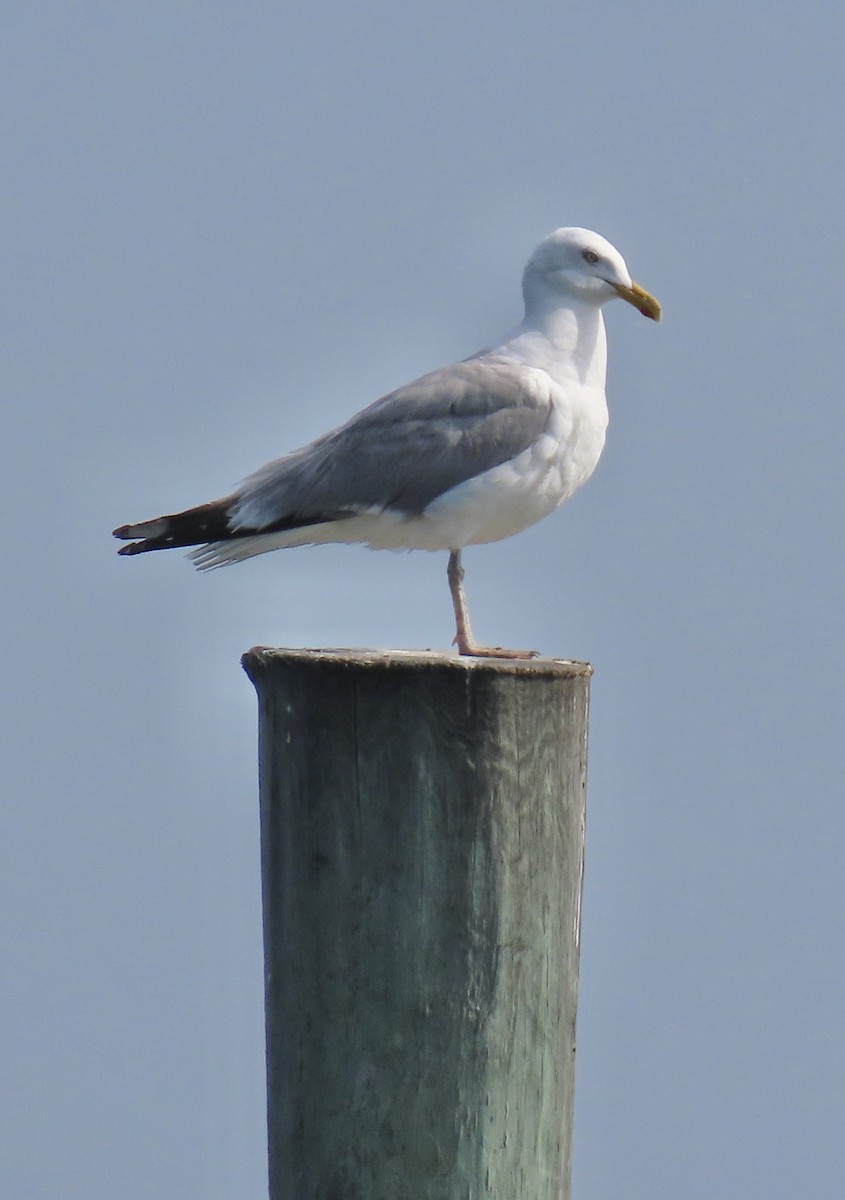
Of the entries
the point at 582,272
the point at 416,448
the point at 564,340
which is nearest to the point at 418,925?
the point at 416,448

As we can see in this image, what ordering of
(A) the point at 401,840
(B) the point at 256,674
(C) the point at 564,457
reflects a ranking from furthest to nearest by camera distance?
(C) the point at 564,457 < (B) the point at 256,674 < (A) the point at 401,840

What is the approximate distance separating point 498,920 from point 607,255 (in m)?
3.10

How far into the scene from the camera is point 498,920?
3461mm

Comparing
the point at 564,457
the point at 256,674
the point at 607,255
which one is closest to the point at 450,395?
the point at 564,457

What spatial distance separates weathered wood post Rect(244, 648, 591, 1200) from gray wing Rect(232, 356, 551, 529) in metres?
2.08

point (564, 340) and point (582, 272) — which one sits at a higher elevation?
point (582, 272)

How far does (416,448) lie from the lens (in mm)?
5645

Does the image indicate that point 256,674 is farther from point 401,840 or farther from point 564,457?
point 564,457

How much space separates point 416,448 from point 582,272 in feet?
2.96

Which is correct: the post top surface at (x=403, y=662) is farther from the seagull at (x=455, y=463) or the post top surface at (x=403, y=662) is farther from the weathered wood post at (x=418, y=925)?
the seagull at (x=455, y=463)

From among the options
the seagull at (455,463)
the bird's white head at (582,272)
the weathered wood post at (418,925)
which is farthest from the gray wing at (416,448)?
the weathered wood post at (418,925)

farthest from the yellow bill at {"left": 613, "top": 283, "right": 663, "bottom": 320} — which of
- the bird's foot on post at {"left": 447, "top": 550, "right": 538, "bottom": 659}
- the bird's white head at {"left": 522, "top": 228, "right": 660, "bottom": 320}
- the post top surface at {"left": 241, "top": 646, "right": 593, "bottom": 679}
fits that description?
the post top surface at {"left": 241, "top": 646, "right": 593, "bottom": 679}

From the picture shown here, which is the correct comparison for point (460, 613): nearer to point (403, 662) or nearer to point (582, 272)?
point (582, 272)

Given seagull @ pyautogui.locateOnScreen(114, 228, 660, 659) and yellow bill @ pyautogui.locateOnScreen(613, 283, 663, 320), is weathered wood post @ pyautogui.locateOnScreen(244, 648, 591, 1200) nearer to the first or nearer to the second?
seagull @ pyautogui.locateOnScreen(114, 228, 660, 659)
